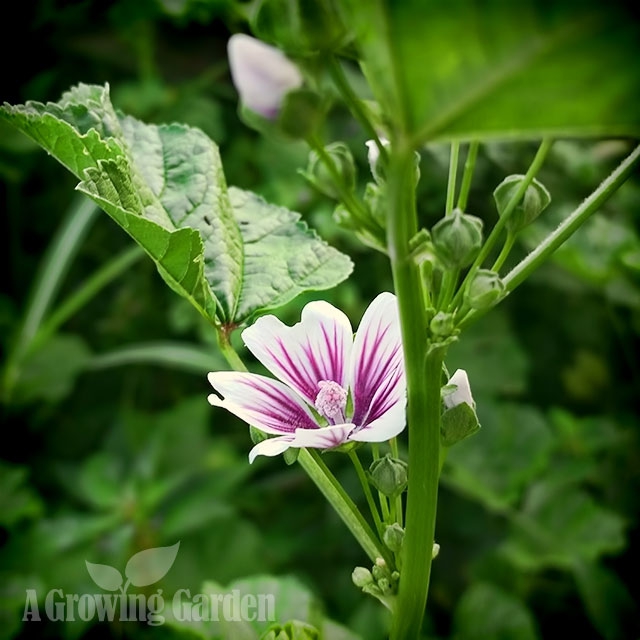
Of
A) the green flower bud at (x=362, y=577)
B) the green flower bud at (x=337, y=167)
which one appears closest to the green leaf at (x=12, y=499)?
the green flower bud at (x=362, y=577)

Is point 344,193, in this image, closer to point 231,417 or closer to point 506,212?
point 506,212

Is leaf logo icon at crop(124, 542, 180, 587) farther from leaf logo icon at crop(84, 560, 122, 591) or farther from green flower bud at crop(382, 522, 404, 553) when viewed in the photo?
green flower bud at crop(382, 522, 404, 553)

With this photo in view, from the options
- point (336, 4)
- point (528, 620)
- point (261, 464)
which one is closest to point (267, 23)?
point (336, 4)

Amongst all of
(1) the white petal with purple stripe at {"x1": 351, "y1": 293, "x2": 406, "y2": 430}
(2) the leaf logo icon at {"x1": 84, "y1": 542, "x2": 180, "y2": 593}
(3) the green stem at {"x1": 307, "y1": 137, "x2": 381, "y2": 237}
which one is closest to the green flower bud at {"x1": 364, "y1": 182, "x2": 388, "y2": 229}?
(3) the green stem at {"x1": 307, "y1": 137, "x2": 381, "y2": 237}

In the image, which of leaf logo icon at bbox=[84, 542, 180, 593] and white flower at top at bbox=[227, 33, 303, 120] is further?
leaf logo icon at bbox=[84, 542, 180, 593]

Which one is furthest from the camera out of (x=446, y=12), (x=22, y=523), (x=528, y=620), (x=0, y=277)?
(x=0, y=277)

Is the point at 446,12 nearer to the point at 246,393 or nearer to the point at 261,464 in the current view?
the point at 246,393
